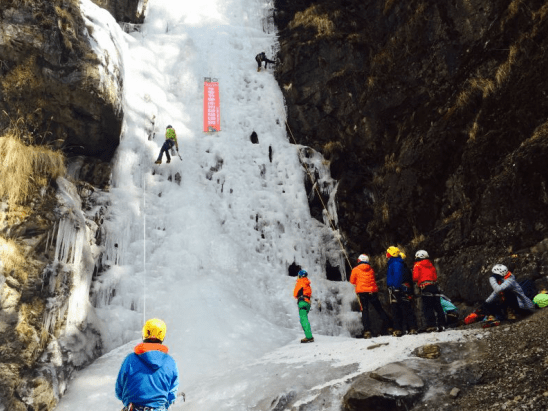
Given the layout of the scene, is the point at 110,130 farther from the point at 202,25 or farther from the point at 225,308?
→ the point at 202,25

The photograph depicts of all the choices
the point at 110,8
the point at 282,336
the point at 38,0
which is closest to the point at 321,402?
the point at 282,336

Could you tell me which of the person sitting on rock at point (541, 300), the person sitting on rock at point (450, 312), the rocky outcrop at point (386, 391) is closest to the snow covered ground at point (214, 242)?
the rocky outcrop at point (386, 391)

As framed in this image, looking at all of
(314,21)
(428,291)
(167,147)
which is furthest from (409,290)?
(314,21)

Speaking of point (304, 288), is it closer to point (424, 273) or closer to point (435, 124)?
point (424, 273)

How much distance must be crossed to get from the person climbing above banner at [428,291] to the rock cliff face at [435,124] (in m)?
1.11

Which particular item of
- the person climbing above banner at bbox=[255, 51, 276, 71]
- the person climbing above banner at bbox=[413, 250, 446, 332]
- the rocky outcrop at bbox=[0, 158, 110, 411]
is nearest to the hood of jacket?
the rocky outcrop at bbox=[0, 158, 110, 411]

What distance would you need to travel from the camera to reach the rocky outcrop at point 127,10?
16.5 metres

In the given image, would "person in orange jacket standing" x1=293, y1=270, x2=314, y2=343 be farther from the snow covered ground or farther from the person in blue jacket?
the person in blue jacket

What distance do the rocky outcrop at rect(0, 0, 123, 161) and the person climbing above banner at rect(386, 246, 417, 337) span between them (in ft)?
23.9

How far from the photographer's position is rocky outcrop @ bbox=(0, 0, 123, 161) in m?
9.41

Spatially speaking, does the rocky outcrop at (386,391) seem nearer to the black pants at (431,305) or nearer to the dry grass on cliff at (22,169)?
the black pants at (431,305)

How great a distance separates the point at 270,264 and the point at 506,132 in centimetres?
597

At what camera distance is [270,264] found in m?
11.4

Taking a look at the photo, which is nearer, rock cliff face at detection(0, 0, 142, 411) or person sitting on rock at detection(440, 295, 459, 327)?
rock cliff face at detection(0, 0, 142, 411)
